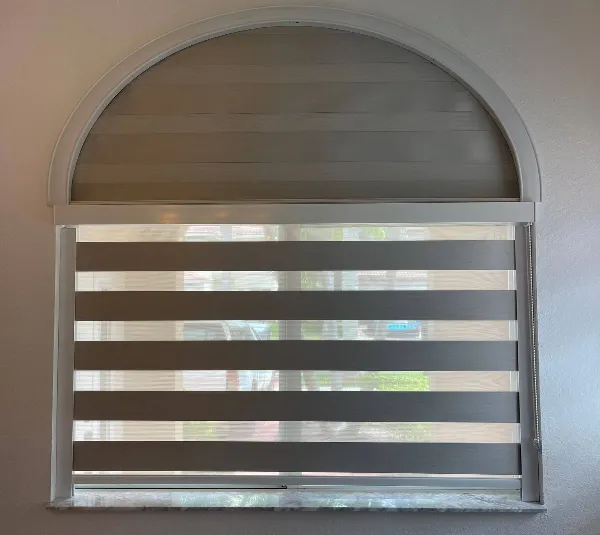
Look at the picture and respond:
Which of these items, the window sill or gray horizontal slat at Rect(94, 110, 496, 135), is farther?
gray horizontal slat at Rect(94, 110, 496, 135)

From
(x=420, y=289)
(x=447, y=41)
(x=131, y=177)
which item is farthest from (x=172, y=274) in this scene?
(x=447, y=41)

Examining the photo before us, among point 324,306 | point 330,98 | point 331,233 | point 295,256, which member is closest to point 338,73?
point 330,98

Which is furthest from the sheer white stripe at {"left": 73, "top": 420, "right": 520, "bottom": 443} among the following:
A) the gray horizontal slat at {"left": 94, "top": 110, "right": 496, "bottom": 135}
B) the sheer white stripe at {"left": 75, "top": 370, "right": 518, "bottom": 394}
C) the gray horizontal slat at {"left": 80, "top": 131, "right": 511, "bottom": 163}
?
the gray horizontal slat at {"left": 94, "top": 110, "right": 496, "bottom": 135}

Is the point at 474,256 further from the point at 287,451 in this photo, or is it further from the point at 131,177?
the point at 131,177

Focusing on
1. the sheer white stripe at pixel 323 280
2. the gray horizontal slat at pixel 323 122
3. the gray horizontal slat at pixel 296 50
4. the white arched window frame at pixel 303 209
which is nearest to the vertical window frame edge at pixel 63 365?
the white arched window frame at pixel 303 209

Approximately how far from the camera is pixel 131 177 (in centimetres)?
197

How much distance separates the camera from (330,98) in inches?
77.0

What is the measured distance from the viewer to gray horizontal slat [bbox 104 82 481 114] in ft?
6.41

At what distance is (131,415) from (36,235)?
28.9 inches

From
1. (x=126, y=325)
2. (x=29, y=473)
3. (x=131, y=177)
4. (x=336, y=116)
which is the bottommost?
(x=29, y=473)

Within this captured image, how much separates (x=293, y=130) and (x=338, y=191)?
0.91 ft

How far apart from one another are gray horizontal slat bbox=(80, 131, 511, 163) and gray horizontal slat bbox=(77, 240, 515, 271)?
309mm

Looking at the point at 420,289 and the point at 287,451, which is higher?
the point at 420,289

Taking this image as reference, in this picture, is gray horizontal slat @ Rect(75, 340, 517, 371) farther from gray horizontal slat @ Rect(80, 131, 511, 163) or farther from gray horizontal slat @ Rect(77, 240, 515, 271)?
gray horizontal slat @ Rect(80, 131, 511, 163)
